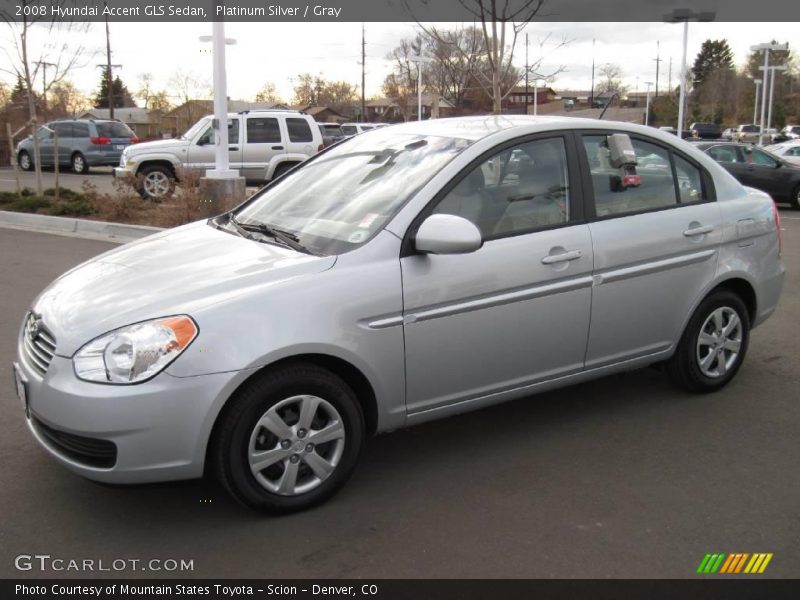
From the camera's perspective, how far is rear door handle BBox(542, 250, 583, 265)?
407cm

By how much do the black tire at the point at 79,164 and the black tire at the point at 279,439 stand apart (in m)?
24.9

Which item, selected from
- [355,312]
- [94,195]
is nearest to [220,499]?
[355,312]

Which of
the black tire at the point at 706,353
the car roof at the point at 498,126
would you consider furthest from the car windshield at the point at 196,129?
the black tire at the point at 706,353

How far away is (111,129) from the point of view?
85.0ft

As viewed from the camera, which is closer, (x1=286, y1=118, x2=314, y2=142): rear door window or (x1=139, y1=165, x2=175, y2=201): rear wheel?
(x1=139, y1=165, x2=175, y2=201): rear wheel

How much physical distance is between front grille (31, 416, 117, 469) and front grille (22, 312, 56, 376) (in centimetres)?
27

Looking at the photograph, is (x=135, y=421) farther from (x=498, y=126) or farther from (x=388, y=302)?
(x=498, y=126)

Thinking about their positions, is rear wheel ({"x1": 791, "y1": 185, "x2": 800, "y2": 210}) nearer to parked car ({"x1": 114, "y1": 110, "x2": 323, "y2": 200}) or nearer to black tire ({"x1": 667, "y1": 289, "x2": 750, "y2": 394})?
parked car ({"x1": 114, "y1": 110, "x2": 323, "y2": 200})

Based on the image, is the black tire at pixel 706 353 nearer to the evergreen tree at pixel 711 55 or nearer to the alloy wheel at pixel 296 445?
the alloy wheel at pixel 296 445

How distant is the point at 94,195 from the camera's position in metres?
13.4

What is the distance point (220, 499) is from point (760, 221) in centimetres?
376

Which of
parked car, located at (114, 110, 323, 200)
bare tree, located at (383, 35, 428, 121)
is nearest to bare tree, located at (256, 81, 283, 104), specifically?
bare tree, located at (383, 35, 428, 121)

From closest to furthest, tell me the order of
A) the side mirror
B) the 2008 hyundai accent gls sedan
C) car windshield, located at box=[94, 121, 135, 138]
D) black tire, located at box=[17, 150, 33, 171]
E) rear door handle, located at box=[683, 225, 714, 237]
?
the 2008 hyundai accent gls sedan → the side mirror → rear door handle, located at box=[683, 225, 714, 237] → car windshield, located at box=[94, 121, 135, 138] → black tire, located at box=[17, 150, 33, 171]

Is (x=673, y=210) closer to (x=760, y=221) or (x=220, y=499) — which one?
(x=760, y=221)
